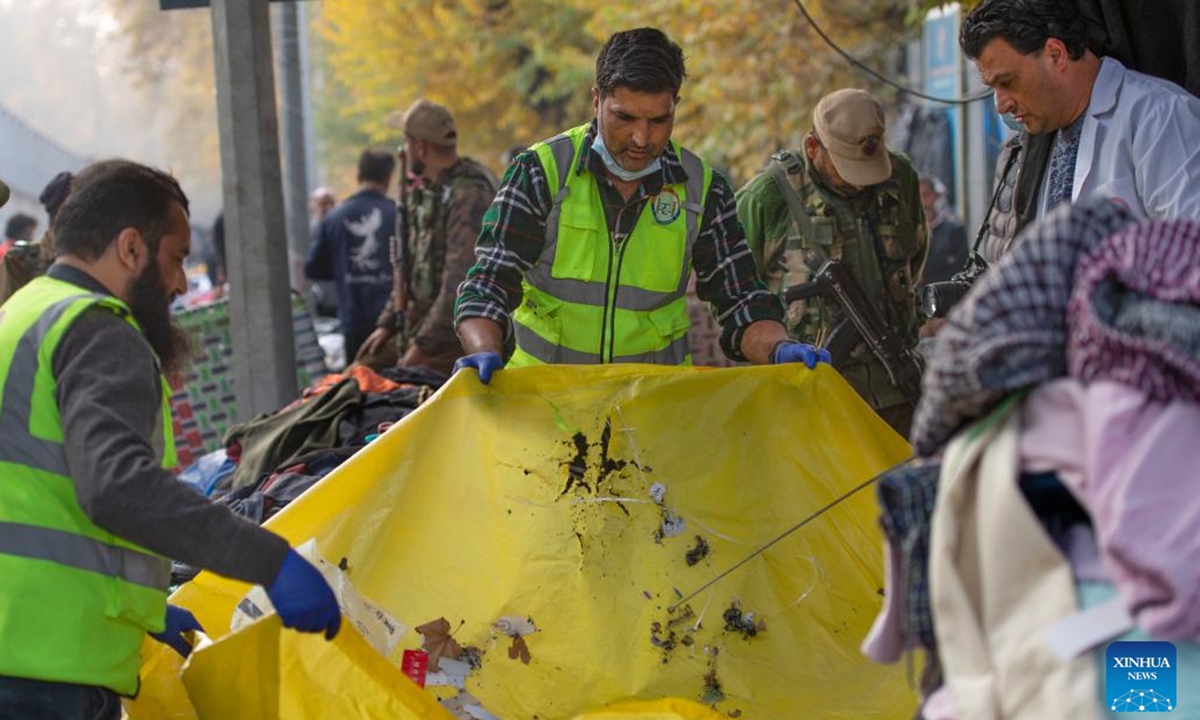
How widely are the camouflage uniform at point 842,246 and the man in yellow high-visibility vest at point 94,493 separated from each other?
11.1 ft

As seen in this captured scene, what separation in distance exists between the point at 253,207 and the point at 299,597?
5.14 m

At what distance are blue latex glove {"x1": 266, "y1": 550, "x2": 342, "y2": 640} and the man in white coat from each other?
7.73 feet

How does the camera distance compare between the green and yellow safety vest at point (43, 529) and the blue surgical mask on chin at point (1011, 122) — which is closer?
the green and yellow safety vest at point (43, 529)

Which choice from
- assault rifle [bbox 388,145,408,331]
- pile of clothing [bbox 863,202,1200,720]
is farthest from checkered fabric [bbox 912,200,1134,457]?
assault rifle [bbox 388,145,408,331]

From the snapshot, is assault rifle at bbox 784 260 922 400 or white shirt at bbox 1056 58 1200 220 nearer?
white shirt at bbox 1056 58 1200 220

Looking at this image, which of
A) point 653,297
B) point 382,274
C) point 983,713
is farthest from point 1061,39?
point 382,274

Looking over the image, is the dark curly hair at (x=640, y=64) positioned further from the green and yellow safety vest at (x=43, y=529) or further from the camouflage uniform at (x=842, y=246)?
the green and yellow safety vest at (x=43, y=529)

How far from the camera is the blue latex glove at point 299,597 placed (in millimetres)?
3314

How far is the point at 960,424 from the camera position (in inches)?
102

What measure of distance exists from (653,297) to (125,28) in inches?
2227

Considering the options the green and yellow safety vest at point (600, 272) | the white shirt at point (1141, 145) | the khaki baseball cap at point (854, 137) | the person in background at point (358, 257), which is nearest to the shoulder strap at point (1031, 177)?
the white shirt at point (1141, 145)

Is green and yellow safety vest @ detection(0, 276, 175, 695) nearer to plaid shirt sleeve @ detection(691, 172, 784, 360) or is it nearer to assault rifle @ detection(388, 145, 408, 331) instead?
plaid shirt sleeve @ detection(691, 172, 784, 360)

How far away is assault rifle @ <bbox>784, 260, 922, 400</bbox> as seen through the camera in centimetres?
630

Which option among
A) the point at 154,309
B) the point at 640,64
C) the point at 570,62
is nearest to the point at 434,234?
the point at 640,64
